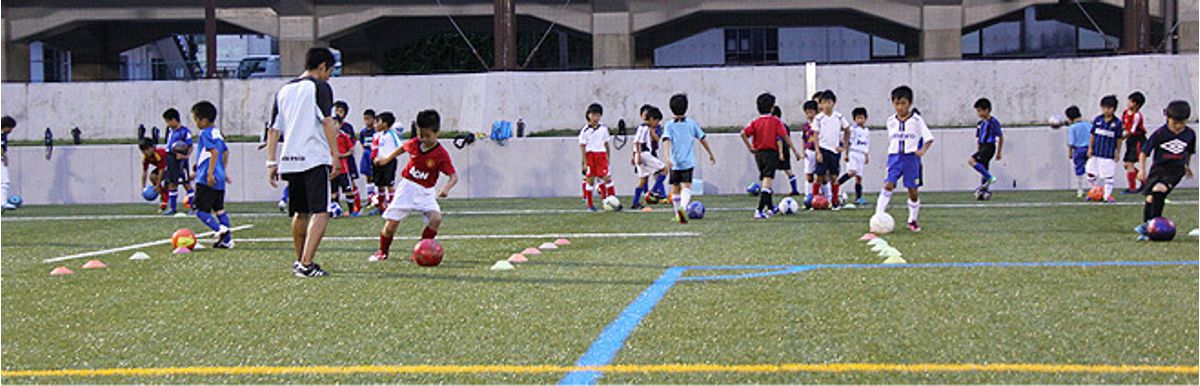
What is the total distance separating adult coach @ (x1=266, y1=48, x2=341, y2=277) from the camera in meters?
9.44

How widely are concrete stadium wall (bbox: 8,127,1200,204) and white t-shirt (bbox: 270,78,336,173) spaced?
16217mm

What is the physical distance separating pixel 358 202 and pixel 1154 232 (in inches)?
444

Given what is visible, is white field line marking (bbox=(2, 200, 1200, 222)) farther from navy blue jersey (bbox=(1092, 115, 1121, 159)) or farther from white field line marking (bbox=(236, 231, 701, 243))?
white field line marking (bbox=(236, 231, 701, 243))

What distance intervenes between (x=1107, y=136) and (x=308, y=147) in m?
13.7

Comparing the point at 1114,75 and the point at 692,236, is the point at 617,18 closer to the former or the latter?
the point at 1114,75

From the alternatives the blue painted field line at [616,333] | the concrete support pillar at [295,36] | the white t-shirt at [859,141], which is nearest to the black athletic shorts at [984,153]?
the white t-shirt at [859,141]

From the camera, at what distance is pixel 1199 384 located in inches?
183

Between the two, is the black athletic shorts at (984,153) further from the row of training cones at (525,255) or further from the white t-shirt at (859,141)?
the row of training cones at (525,255)

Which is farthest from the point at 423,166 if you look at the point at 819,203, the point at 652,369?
the point at 819,203

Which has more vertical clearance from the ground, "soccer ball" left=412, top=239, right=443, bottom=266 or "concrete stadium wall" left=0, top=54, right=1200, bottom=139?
"concrete stadium wall" left=0, top=54, right=1200, bottom=139

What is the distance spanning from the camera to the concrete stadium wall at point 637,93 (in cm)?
3100

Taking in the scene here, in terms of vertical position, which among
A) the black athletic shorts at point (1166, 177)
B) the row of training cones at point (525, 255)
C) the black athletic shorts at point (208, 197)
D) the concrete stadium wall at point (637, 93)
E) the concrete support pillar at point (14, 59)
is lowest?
the row of training cones at point (525, 255)

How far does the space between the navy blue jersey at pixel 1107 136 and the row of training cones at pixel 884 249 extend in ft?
27.4

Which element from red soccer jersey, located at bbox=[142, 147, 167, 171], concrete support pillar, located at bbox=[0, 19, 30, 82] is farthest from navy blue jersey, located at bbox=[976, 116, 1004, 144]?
concrete support pillar, located at bbox=[0, 19, 30, 82]
